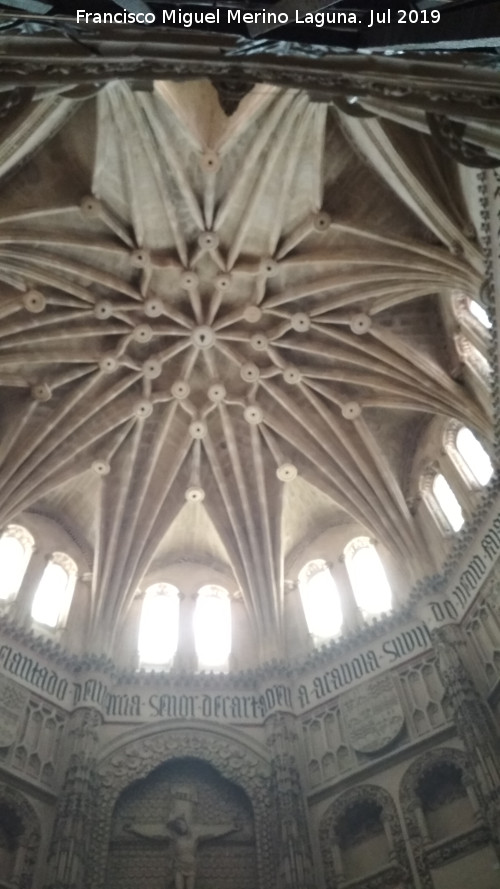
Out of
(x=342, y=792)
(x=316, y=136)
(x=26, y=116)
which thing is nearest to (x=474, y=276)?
(x=316, y=136)

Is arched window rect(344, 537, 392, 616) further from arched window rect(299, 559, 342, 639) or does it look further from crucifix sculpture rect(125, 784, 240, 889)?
crucifix sculpture rect(125, 784, 240, 889)

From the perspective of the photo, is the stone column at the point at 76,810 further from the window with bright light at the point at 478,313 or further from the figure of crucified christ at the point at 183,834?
the window with bright light at the point at 478,313

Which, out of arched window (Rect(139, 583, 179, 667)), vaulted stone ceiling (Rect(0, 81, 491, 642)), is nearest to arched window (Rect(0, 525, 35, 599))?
vaulted stone ceiling (Rect(0, 81, 491, 642))

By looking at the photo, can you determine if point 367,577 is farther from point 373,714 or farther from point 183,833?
point 183,833

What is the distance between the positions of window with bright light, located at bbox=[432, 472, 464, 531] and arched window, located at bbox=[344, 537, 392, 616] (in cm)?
233

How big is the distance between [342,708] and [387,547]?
13.8ft

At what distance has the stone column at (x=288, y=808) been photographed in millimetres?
13008

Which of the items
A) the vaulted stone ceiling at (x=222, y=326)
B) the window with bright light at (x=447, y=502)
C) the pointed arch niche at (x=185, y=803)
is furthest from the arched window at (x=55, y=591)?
the window with bright light at (x=447, y=502)

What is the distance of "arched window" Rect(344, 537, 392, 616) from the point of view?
17.5m

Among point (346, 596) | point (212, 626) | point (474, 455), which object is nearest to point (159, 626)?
point (212, 626)

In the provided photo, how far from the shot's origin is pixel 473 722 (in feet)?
42.7

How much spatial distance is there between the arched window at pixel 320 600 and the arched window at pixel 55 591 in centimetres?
644

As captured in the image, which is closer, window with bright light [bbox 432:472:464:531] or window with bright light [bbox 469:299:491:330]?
window with bright light [bbox 469:299:491:330]

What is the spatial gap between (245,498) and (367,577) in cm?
434
